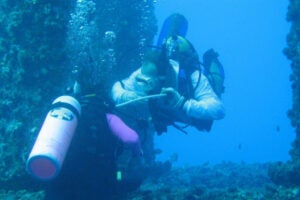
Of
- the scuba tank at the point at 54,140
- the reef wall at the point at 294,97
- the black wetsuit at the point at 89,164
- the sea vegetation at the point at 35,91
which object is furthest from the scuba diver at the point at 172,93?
the reef wall at the point at 294,97

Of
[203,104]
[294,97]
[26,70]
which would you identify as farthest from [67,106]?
[294,97]

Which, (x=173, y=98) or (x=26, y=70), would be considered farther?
(x=26, y=70)

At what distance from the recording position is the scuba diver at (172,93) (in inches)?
216

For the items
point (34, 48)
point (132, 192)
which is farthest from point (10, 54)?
point (132, 192)

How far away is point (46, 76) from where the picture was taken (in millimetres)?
7129

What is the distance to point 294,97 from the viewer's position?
10164mm

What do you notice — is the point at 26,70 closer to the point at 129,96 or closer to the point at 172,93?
the point at 129,96

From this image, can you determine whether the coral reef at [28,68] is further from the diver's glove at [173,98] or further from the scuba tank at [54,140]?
the scuba tank at [54,140]

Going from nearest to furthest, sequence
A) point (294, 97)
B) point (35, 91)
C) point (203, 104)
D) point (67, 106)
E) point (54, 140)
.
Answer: point (54, 140) < point (67, 106) < point (203, 104) < point (35, 91) < point (294, 97)

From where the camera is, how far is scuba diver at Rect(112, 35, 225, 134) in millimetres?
5484

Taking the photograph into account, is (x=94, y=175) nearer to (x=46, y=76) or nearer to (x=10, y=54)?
(x=46, y=76)

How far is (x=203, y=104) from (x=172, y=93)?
0.59m

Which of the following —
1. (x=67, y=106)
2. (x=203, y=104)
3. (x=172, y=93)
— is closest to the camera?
(x=67, y=106)

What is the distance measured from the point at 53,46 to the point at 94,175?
12.8 ft
